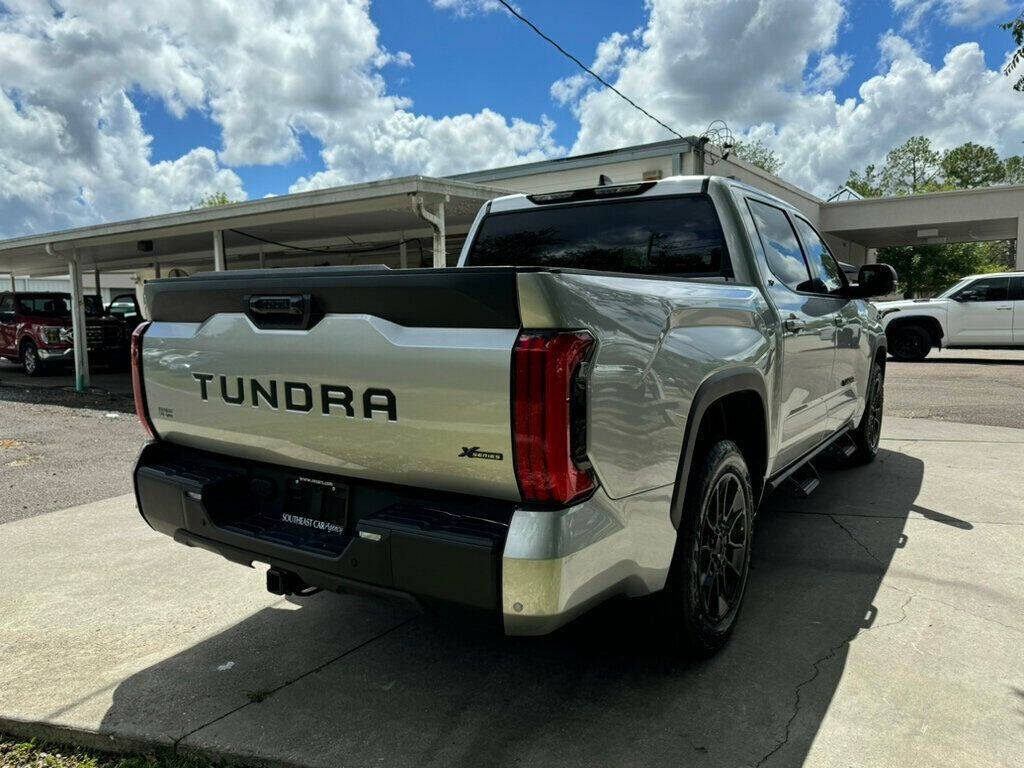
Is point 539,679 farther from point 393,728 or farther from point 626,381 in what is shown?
point 626,381

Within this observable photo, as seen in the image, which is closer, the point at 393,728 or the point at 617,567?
the point at 617,567

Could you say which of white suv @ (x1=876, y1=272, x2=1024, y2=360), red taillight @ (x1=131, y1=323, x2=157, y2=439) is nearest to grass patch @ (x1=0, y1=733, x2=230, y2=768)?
red taillight @ (x1=131, y1=323, x2=157, y2=439)

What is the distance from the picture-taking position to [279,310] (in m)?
2.48

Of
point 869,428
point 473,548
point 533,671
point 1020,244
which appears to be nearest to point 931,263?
point 1020,244

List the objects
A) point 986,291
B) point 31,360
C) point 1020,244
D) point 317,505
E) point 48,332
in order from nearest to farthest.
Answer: point 317,505, point 986,291, point 48,332, point 31,360, point 1020,244

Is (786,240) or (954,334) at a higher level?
(786,240)

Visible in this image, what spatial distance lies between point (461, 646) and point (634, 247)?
2.11m

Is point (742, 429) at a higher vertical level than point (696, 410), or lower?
lower

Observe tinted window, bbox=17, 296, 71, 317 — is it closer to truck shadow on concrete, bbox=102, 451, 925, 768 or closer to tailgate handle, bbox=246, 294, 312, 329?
truck shadow on concrete, bbox=102, 451, 925, 768

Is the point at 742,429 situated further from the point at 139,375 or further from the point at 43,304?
the point at 43,304

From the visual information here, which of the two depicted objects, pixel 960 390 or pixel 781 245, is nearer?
pixel 781 245

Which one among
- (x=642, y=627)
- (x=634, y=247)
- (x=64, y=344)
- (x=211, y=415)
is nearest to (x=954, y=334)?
(x=634, y=247)

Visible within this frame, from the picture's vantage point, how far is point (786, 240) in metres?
4.16

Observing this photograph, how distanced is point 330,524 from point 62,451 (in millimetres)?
6707
